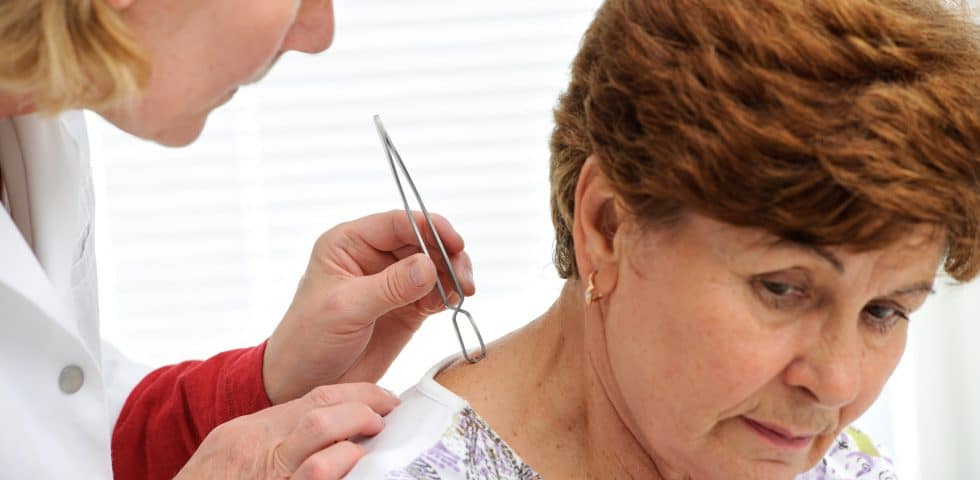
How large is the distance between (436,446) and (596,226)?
0.24 metres

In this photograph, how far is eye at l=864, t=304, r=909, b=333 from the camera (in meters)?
1.09

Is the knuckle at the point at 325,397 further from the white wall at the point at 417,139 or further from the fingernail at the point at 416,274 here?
the white wall at the point at 417,139

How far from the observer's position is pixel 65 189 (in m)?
1.33

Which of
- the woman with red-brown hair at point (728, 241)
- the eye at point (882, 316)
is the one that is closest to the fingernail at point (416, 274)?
the woman with red-brown hair at point (728, 241)

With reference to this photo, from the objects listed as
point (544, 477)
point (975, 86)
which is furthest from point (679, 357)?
point (975, 86)

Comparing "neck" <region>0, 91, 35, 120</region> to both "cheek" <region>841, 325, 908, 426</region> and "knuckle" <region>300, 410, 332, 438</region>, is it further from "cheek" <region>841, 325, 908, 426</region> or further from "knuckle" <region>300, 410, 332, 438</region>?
"cheek" <region>841, 325, 908, 426</region>

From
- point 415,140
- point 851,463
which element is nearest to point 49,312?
point 851,463

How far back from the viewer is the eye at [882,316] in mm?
1087

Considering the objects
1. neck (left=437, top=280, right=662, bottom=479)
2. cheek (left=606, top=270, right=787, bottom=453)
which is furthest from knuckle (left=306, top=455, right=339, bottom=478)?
cheek (left=606, top=270, right=787, bottom=453)

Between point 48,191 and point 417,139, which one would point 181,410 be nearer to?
point 48,191

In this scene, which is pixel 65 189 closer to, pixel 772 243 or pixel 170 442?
pixel 170 442

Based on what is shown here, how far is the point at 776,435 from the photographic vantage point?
3.59 ft

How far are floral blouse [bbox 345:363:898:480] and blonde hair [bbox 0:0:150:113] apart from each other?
1.25 feet

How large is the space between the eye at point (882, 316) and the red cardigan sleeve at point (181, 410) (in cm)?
67
